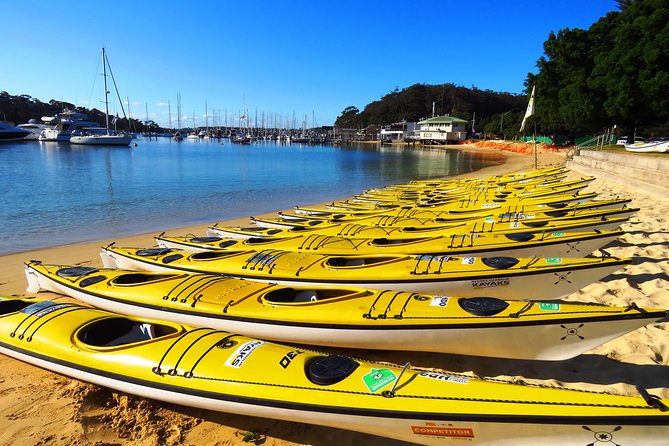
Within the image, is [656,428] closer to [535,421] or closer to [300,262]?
[535,421]

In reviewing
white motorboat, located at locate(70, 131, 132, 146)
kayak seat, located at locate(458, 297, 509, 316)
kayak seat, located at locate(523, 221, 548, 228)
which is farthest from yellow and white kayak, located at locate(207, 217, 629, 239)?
white motorboat, located at locate(70, 131, 132, 146)

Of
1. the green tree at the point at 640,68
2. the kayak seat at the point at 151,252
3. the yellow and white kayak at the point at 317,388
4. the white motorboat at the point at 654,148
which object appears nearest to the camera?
the yellow and white kayak at the point at 317,388

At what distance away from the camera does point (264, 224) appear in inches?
408

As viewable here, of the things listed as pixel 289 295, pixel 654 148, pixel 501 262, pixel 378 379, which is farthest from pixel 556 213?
pixel 654 148

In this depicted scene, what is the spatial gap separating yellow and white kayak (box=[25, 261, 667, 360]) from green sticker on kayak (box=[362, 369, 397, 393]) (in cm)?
90

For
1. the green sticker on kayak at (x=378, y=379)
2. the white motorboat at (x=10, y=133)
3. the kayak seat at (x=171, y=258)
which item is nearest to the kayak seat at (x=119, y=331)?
the green sticker on kayak at (x=378, y=379)

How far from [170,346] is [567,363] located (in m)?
3.77

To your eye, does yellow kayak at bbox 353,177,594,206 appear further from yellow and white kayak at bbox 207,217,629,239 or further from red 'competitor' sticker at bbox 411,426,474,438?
red 'competitor' sticker at bbox 411,426,474,438

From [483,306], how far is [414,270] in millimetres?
1534

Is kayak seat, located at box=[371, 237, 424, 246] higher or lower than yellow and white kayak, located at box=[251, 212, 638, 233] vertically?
lower

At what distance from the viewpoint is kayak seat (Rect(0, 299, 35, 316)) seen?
4.42 meters

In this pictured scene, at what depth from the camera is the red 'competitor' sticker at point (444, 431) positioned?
232cm

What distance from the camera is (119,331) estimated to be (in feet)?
13.3

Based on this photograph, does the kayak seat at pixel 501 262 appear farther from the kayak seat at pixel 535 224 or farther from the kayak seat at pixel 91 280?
the kayak seat at pixel 91 280
